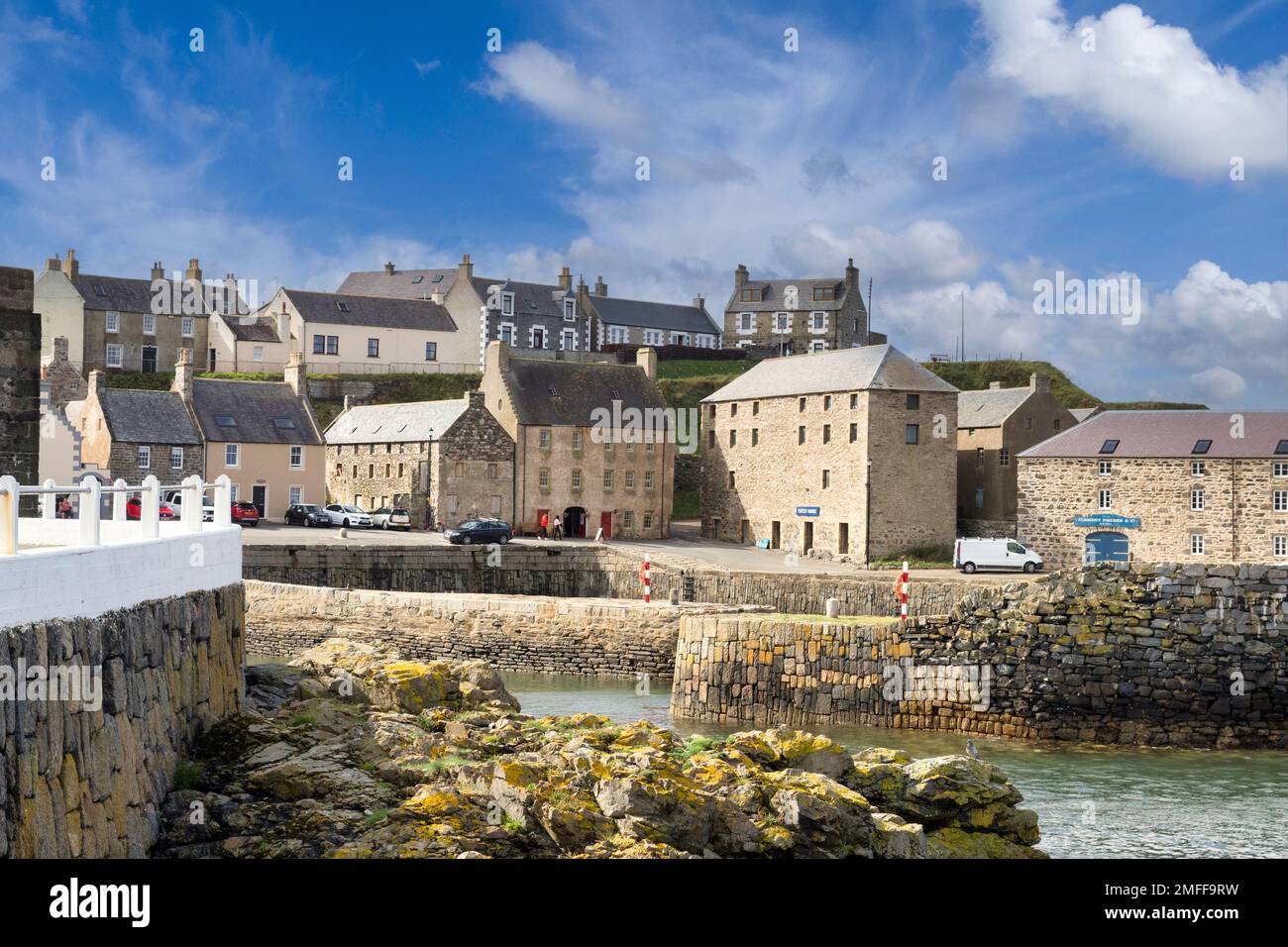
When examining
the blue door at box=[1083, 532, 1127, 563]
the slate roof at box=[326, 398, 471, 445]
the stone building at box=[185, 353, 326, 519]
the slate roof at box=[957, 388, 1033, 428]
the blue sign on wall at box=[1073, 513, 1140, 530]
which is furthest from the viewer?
the slate roof at box=[957, 388, 1033, 428]

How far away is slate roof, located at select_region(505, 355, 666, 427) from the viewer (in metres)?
58.9

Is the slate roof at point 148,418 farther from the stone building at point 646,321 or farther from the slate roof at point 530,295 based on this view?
the stone building at point 646,321

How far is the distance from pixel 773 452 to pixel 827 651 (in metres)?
32.0

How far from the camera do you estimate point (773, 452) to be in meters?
56.8

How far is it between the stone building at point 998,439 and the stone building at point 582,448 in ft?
42.1

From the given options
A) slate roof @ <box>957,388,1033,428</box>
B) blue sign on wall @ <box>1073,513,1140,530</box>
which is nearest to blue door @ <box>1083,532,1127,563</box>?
blue sign on wall @ <box>1073,513,1140,530</box>

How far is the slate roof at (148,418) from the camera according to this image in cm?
5503

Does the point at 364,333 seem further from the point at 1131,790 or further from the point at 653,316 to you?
the point at 1131,790

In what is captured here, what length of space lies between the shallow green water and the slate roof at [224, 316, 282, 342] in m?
51.8

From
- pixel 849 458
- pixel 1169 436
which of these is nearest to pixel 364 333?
pixel 849 458

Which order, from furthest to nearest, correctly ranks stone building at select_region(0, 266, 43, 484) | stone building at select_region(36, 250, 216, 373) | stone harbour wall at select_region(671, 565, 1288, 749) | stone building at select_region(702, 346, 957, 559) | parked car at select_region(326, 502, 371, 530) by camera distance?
1. stone building at select_region(36, 250, 216, 373)
2. parked car at select_region(326, 502, 371, 530)
3. stone building at select_region(702, 346, 957, 559)
4. stone harbour wall at select_region(671, 565, 1288, 749)
5. stone building at select_region(0, 266, 43, 484)

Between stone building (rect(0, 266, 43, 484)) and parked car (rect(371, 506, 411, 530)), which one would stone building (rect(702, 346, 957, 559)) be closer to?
parked car (rect(371, 506, 411, 530))

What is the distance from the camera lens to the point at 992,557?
47844 mm
